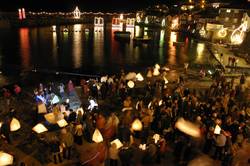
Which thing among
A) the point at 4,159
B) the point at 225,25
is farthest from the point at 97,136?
the point at 225,25

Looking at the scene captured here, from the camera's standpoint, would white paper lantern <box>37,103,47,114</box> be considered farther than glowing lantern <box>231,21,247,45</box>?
No

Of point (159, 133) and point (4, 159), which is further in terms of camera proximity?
point (159, 133)

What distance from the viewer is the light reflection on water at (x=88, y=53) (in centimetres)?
4738

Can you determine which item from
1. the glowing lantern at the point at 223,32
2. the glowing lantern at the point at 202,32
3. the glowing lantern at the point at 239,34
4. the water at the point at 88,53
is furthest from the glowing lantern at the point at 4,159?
the glowing lantern at the point at 202,32

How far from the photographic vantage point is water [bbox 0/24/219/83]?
46.2m

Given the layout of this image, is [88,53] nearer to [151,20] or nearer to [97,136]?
[97,136]

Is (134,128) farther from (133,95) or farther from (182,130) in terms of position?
(133,95)

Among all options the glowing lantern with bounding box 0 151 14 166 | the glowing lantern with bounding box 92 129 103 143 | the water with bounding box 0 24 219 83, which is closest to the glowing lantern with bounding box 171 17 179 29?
the water with bounding box 0 24 219 83

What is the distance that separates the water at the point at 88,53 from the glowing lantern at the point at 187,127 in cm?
2933

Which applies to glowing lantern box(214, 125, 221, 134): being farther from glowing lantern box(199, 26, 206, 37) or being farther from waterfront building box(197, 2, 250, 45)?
glowing lantern box(199, 26, 206, 37)

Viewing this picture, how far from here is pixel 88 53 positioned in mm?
57031

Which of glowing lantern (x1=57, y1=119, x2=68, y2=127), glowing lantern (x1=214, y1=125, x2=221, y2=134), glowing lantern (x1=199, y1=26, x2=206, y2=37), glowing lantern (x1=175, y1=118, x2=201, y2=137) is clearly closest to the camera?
glowing lantern (x1=214, y1=125, x2=221, y2=134)

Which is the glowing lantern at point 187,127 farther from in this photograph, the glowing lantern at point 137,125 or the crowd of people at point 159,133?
the glowing lantern at point 137,125

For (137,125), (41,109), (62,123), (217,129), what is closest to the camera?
(217,129)
